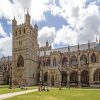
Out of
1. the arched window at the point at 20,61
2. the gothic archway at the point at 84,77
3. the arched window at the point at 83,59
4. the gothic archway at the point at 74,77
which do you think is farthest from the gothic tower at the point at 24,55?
the gothic archway at the point at 84,77

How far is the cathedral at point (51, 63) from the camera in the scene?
67750 mm

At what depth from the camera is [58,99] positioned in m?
27.6

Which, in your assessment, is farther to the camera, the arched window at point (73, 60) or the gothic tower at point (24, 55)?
the arched window at point (73, 60)

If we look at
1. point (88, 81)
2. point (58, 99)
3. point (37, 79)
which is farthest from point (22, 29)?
point (58, 99)

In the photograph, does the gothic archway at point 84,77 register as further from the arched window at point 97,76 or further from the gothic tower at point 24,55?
the gothic tower at point 24,55

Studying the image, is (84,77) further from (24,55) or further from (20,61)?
(20,61)

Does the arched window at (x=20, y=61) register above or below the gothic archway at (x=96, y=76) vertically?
above

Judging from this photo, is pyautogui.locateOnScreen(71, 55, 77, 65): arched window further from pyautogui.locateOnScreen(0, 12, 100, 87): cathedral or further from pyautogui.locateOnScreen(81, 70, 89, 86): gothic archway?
pyautogui.locateOnScreen(81, 70, 89, 86): gothic archway

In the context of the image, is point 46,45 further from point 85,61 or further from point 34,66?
point 85,61

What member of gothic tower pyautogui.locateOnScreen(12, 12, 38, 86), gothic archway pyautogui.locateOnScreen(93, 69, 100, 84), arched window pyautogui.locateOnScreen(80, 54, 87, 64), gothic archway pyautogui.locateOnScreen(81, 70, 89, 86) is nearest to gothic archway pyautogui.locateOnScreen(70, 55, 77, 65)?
arched window pyautogui.locateOnScreen(80, 54, 87, 64)

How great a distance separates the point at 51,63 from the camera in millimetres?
77188

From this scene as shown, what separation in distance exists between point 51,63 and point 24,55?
10.4 m

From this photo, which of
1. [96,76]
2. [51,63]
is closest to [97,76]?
[96,76]

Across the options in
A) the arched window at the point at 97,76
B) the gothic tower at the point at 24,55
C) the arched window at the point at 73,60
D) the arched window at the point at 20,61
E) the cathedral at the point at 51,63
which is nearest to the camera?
the arched window at the point at 97,76
